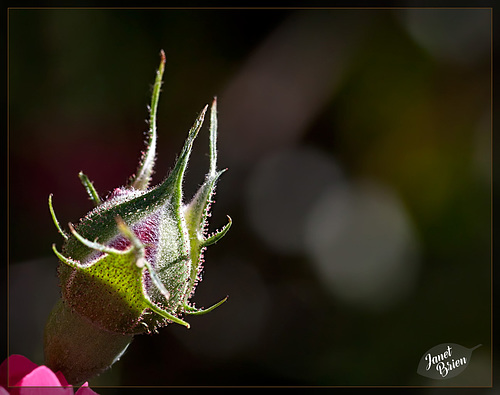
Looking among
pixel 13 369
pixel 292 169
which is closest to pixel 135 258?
pixel 13 369

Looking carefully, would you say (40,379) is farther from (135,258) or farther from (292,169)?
(292,169)

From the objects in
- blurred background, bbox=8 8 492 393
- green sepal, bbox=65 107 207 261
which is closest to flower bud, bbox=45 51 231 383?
green sepal, bbox=65 107 207 261

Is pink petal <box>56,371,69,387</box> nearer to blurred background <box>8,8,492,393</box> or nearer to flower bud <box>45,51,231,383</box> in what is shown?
flower bud <box>45,51,231,383</box>

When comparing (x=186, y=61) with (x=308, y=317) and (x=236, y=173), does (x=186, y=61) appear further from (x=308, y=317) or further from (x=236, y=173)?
(x=308, y=317)

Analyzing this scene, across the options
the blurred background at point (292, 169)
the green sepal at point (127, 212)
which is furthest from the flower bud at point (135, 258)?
the blurred background at point (292, 169)

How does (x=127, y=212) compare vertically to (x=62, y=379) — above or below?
above

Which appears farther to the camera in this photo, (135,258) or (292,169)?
(292,169)
